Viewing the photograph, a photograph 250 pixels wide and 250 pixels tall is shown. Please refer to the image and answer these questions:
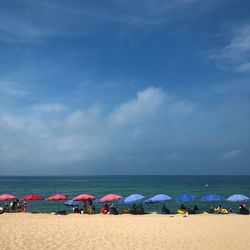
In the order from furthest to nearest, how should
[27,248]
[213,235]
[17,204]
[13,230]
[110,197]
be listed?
1. [17,204]
2. [110,197]
3. [13,230]
4. [213,235]
5. [27,248]

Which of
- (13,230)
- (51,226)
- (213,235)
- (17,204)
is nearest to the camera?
(213,235)

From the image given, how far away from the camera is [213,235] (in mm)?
16047

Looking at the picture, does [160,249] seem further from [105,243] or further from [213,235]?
[213,235]

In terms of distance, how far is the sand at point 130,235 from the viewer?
1377 cm

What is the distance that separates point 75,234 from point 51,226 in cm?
322

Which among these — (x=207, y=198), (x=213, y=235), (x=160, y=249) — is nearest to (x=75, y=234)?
(x=160, y=249)

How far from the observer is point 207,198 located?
27.1m

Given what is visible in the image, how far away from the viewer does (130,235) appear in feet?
53.0

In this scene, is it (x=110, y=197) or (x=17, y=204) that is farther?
(x=17, y=204)

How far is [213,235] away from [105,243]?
17.8 ft

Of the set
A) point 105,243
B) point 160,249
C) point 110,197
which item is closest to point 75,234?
point 105,243

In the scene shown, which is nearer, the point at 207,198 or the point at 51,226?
the point at 51,226

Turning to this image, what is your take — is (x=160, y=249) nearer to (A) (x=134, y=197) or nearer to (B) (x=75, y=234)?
(B) (x=75, y=234)

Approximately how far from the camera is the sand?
13766mm
